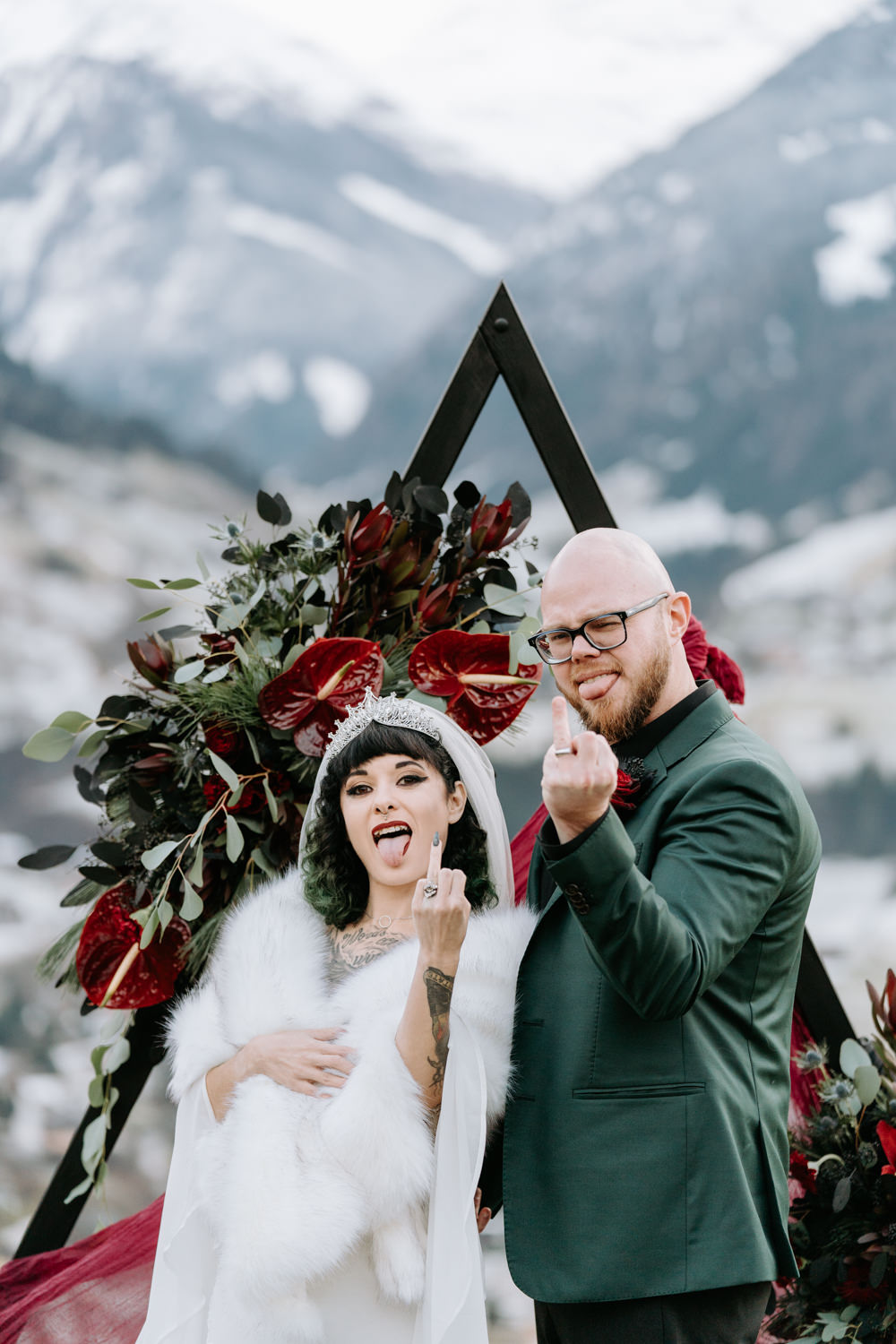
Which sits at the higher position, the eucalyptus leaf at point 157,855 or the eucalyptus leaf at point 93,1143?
the eucalyptus leaf at point 157,855

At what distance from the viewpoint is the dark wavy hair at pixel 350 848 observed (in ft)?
6.57

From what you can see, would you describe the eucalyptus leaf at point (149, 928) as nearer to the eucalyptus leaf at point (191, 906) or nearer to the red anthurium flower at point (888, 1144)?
the eucalyptus leaf at point (191, 906)

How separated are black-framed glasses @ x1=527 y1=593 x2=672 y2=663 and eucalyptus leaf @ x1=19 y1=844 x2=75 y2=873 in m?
1.10

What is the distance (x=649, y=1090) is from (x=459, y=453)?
1396 mm

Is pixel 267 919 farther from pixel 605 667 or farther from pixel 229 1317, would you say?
pixel 605 667

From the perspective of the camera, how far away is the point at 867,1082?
2094 mm

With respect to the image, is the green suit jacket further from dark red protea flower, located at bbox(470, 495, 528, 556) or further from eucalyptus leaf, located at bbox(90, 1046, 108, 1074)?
eucalyptus leaf, located at bbox(90, 1046, 108, 1074)

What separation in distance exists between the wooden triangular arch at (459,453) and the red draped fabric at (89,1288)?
93 mm

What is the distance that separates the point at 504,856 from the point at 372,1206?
2.00ft

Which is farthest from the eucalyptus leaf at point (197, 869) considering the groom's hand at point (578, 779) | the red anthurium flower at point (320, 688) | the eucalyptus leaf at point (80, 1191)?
the groom's hand at point (578, 779)

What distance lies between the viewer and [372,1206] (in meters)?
1.68

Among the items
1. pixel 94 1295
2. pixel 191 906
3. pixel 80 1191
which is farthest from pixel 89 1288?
pixel 191 906

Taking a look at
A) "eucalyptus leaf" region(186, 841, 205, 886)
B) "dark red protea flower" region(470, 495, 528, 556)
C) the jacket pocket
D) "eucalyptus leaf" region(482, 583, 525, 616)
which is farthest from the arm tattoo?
"dark red protea flower" region(470, 495, 528, 556)

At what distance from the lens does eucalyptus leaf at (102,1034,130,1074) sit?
2.27m
